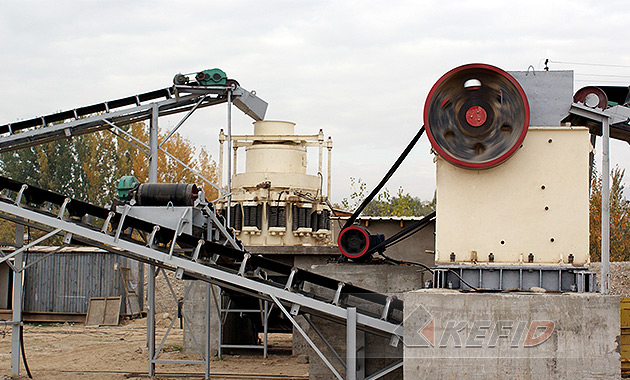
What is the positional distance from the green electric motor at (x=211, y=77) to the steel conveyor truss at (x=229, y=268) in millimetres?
6286

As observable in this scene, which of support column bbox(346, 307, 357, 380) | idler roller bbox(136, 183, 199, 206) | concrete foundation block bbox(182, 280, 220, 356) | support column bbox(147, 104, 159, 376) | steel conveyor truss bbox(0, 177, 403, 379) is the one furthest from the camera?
concrete foundation block bbox(182, 280, 220, 356)

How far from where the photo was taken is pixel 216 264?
1680 centimetres

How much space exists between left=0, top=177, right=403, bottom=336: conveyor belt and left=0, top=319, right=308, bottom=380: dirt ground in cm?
445

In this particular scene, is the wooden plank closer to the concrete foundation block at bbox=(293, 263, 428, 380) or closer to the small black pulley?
the concrete foundation block at bbox=(293, 263, 428, 380)

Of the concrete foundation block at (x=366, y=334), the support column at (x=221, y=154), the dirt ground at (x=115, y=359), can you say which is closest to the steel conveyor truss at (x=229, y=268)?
the concrete foundation block at (x=366, y=334)

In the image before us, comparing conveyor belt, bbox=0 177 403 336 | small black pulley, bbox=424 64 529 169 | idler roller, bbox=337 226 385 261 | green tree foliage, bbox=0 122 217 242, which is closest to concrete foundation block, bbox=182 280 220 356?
conveyor belt, bbox=0 177 403 336

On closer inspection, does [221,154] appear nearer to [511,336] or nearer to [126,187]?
[126,187]

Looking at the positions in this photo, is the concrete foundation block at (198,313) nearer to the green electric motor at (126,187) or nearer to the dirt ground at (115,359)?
the dirt ground at (115,359)

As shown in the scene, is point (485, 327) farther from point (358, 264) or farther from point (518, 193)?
point (358, 264)

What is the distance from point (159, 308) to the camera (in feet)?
115

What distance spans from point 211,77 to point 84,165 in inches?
1623

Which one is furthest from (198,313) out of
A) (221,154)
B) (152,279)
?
(221,154)

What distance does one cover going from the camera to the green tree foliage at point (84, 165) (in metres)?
59.0

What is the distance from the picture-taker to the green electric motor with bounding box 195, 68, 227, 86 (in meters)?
21.9
